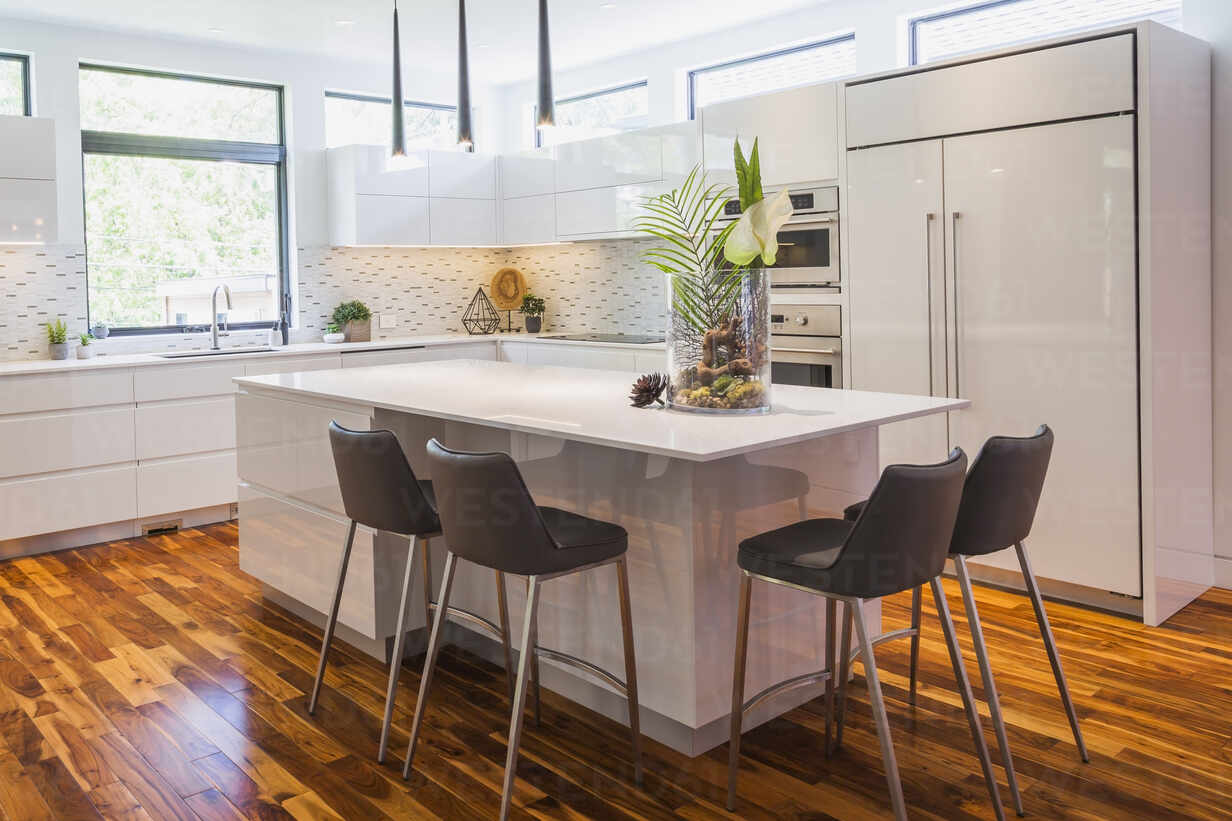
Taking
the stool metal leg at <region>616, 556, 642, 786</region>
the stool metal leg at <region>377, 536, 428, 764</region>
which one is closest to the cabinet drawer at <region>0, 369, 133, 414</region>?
the stool metal leg at <region>377, 536, 428, 764</region>

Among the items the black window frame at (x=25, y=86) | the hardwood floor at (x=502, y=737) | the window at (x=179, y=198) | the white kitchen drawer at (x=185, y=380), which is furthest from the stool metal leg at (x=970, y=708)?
the black window frame at (x=25, y=86)

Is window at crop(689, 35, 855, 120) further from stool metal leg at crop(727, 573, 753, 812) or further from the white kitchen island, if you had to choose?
stool metal leg at crop(727, 573, 753, 812)

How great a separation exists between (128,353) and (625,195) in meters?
2.95

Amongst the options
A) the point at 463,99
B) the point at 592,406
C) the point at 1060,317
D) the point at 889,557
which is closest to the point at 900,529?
the point at 889,557

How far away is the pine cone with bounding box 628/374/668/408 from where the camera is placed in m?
2.85

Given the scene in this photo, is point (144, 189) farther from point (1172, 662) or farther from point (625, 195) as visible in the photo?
point (1172, 662)

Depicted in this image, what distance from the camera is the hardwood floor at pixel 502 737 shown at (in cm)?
245

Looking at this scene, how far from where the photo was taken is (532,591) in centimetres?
233

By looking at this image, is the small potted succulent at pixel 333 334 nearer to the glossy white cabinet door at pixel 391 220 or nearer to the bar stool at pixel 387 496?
the glossy white cabinet door at pixel 391 220

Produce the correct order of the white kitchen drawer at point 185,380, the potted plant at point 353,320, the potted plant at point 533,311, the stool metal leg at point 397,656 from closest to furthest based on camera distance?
the stool metal leg at point 397,656
the white kitchen drawer at point 185,380
the potted plant at point 353,320
the potted plant at point 533,311

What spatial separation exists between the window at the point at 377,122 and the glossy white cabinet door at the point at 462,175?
0.28 m

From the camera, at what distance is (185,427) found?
5.25 m

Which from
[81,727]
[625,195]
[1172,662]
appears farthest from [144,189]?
[1172,662]

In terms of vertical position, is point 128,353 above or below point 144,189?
below
